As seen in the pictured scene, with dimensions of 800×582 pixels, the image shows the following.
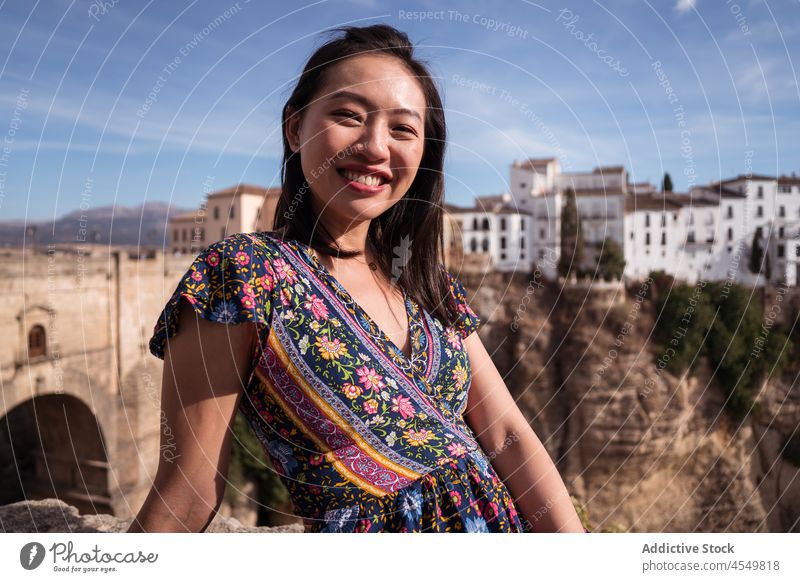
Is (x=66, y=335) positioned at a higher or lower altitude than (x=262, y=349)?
lower

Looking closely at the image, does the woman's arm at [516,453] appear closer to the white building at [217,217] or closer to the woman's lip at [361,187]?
the woman's lip at [361,187]

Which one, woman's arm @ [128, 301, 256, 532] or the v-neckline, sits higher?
the v-neckline

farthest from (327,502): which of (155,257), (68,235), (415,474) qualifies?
(155,257)

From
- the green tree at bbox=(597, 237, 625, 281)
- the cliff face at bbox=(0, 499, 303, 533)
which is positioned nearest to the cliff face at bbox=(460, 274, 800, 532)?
the green tree at bbox=(597, 237, 625, 281)

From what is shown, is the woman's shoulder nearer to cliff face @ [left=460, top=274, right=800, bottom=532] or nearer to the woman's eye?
the woman's eye

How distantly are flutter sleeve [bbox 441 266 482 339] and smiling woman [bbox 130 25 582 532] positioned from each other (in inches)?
0.7

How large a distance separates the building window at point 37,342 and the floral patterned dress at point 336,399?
8061 millimetres

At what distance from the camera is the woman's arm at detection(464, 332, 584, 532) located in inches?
44.4

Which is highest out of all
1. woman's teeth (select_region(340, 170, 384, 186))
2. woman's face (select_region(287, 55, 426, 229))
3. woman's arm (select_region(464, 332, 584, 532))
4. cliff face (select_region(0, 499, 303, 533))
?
woman's face (select_region(287, 55, 426, 229))

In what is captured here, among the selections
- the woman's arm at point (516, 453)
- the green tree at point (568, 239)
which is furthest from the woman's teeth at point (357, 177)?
the green tree at point (568, 239)

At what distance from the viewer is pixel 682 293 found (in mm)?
14984

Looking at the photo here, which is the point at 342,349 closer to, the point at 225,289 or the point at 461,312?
the point at 225,289
